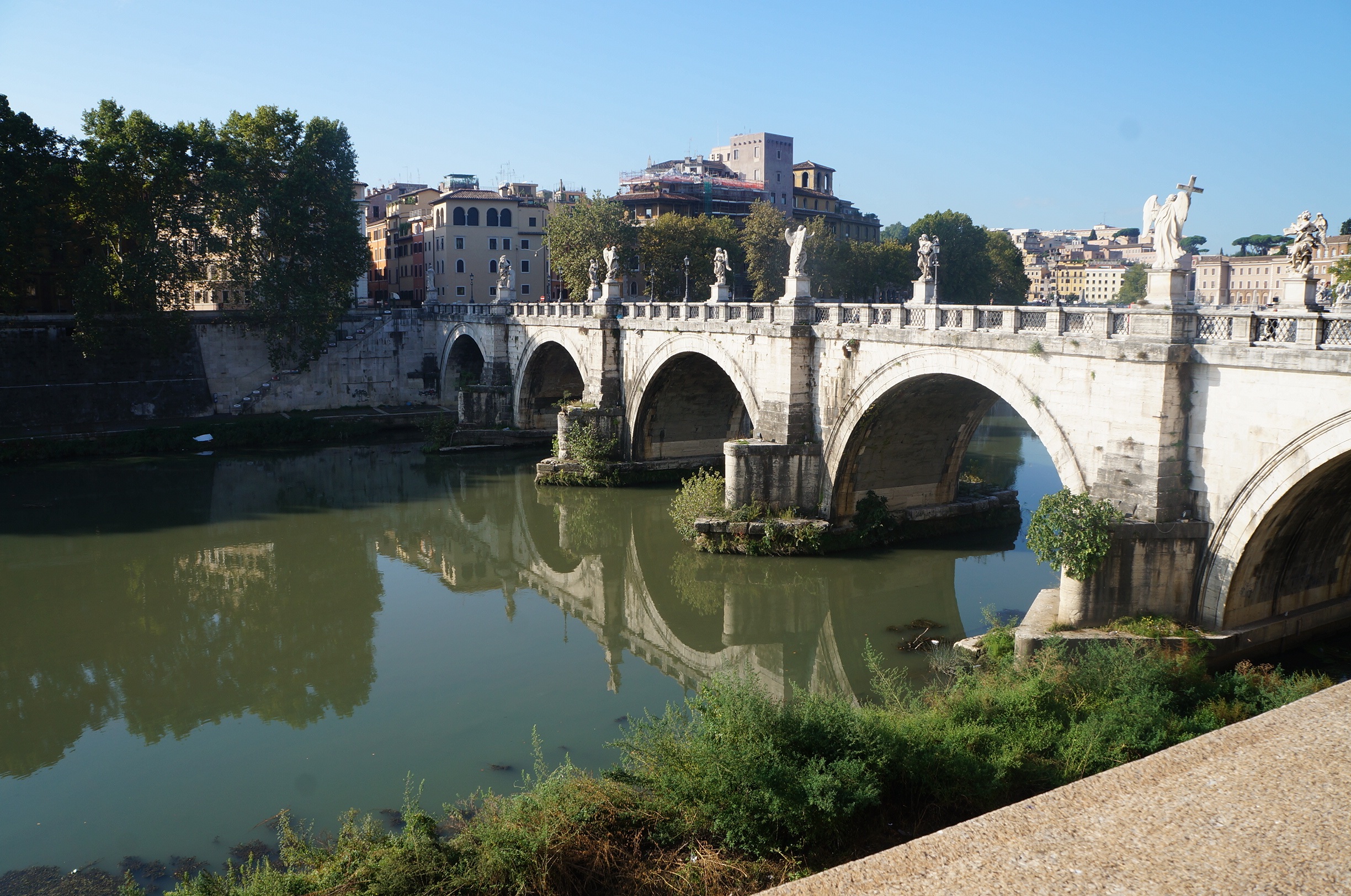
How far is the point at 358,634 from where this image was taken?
1650 centimetres

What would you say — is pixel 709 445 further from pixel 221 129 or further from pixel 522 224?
pixel 522 224

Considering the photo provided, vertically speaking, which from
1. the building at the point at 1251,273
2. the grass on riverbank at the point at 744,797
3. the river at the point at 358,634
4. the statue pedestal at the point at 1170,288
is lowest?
the river at the point at 358,634

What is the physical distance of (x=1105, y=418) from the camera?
43.8 feet

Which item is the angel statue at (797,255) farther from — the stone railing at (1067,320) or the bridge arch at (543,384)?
the bridge arch at (543,384)

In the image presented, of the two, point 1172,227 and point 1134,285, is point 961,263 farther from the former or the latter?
point 1172,227

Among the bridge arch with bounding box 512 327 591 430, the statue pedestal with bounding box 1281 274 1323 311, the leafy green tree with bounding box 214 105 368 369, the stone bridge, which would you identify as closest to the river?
the stone bridge

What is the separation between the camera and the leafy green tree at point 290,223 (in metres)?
35.4

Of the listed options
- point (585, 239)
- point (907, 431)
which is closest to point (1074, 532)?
point (907, 431)

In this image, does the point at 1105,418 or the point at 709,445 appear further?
the point at 709,445

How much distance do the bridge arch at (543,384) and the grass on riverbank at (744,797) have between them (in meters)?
24.1

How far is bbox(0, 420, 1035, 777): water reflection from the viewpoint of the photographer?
14.2 metres

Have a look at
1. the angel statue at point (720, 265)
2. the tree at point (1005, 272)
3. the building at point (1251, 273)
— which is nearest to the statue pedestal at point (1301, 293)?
the angel statue at point (720, 265)

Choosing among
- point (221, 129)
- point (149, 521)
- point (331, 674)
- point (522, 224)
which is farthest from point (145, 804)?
point (522, 224)

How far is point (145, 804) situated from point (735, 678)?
652 centimetres
